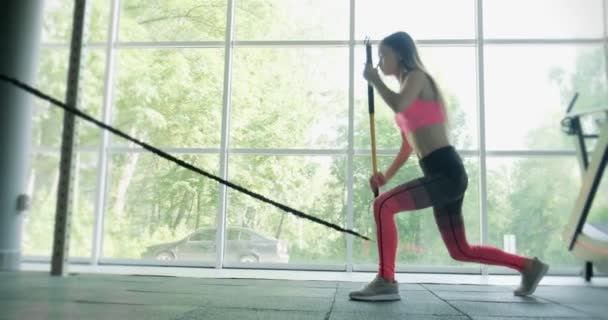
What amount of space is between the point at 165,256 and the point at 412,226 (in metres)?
2.91

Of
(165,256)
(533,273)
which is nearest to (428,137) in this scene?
(533,273)

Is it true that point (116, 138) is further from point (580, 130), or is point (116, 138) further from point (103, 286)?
point (580, 130)

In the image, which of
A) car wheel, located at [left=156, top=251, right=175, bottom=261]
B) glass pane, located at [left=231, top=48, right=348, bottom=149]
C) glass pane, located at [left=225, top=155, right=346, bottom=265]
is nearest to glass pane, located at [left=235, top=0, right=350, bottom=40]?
glass pane, located at [left=231, top=48, right=348, bottom=149]

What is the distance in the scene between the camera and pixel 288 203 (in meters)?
5.77

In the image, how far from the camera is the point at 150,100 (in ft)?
19.9

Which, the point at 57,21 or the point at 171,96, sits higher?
the point at 57,21

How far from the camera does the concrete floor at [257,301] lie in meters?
2.04

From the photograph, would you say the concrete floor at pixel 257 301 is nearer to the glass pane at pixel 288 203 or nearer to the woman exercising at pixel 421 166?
the woman exercising at pixel 421 166

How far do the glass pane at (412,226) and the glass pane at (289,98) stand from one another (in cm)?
60

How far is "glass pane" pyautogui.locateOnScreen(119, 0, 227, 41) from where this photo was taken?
19.6ft

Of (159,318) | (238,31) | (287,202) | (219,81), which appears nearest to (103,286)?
(159,318)

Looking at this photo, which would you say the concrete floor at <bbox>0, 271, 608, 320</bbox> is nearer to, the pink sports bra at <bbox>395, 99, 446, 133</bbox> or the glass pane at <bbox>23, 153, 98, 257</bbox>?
the pink sports bra at <bbox>395, 99, 446, 133</bbox>

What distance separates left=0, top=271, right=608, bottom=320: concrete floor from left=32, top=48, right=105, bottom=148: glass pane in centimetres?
284

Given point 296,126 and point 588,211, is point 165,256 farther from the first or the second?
point 588,211
